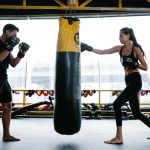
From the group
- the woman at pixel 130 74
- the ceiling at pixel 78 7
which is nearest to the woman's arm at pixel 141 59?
the woman at pixel 130 74

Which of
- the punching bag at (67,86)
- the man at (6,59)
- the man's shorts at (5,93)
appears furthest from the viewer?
the man's shorts at (5,93)

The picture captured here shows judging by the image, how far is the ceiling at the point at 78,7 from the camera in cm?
664

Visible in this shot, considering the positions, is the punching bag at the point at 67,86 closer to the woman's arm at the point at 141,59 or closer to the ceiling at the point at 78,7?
the woman's arm at the point at 141,59

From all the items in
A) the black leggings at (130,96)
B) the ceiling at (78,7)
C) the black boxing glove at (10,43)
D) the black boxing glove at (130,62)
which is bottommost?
the black leggings at (130,96)

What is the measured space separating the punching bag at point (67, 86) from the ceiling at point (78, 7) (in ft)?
12.6

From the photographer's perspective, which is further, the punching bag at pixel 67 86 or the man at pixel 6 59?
the man at pixel 6 59

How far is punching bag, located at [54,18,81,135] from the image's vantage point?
2.75 metres

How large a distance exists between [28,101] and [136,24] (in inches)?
149

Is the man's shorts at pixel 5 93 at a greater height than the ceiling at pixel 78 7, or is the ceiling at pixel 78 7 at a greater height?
the ceiling at pixel 78 7

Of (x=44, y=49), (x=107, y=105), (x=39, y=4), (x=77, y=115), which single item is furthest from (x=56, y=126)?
(x=39, y=4)

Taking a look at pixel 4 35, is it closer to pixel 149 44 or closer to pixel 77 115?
pixel 77 115

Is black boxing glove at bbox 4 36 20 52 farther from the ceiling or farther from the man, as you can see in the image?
the ceiling

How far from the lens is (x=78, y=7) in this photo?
6520mm

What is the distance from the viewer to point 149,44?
724cm
